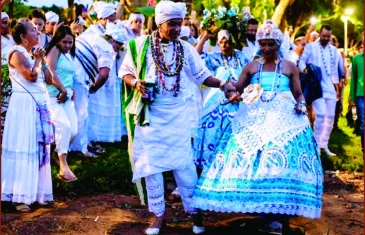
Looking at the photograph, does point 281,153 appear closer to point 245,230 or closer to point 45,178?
point 245,230

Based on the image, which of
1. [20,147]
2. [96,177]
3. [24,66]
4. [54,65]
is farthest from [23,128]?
[96,177]

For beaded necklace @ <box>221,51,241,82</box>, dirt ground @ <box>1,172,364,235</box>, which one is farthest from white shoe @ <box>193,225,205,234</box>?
beaded necklace @ <box>221,51,241,82</box>

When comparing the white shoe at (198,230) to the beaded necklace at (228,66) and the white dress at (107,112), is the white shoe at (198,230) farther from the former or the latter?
the white dress at (107,112)

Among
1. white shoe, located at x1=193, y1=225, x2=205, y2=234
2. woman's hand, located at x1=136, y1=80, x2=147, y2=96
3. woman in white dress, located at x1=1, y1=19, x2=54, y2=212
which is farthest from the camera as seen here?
woman in white dress, located at x1=1, y1=19, x2=54, y2=212

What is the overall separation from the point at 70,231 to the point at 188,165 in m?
1.25

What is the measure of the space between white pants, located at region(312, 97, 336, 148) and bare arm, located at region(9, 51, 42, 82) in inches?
219

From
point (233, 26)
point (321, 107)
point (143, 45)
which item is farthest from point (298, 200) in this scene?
point (321, 107)

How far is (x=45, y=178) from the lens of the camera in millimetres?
6844

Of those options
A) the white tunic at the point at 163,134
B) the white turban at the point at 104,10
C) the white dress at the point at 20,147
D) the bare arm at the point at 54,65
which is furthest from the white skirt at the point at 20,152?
the white turban at the point at 104,10

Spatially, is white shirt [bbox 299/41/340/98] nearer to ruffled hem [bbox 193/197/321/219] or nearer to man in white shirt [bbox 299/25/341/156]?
man in white shirt [bbox 299/25/341/156]

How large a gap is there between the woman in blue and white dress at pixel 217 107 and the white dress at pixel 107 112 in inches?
131

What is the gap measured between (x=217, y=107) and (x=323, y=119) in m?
4.25

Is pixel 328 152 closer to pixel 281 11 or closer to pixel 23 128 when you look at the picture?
pixel 23 128

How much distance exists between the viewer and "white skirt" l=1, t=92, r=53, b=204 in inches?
262
